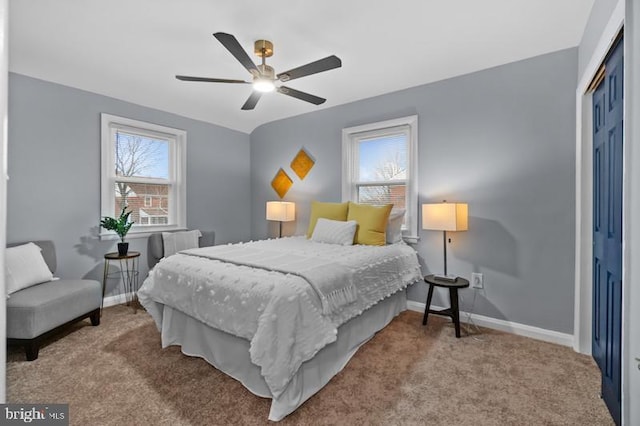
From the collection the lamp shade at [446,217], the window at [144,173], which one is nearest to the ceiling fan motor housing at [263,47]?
the lamp shade at [446,217]

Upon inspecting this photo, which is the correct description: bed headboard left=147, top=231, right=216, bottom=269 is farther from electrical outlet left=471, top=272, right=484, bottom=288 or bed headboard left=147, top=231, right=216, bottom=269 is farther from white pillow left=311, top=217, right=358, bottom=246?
electrical outlet left=471, top=272, right=484, bottom=288

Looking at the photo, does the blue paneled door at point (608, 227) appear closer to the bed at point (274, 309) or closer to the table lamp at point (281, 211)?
the bed at point (274, 309)

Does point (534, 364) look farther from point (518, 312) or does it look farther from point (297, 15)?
point (297, 15)

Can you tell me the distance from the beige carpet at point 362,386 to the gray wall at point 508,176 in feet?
1.49

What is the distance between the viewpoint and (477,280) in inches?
112

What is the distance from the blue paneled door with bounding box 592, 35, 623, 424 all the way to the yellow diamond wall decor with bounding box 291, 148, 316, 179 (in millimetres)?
2937

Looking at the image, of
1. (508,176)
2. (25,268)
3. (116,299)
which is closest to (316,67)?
(508,176)

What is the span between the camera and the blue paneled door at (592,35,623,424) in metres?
1.51

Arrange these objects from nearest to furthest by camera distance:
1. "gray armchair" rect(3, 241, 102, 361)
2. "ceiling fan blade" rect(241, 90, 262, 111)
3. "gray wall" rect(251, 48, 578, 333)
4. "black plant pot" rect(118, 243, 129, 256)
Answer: "gray armchair" rect(3, 241, 102, 361) → "gray wall" rect(251, 48, 578, 333) → "ceiling fan blade" rect(241, 90, 262, 111) → "black plant pot" rect(118, 243, 129, 256)

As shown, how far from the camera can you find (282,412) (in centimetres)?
154

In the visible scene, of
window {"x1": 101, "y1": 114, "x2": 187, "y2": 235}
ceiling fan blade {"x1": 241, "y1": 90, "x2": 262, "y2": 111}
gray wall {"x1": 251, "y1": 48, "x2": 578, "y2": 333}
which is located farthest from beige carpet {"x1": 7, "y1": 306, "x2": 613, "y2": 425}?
ceiling fan blade {"x1": 241, "y1": 90, "x2": 262, "y2": 111}

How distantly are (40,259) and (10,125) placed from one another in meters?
1.27

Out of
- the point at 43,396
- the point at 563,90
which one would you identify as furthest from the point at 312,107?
the point at 43,396

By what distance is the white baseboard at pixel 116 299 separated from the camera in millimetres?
3334
